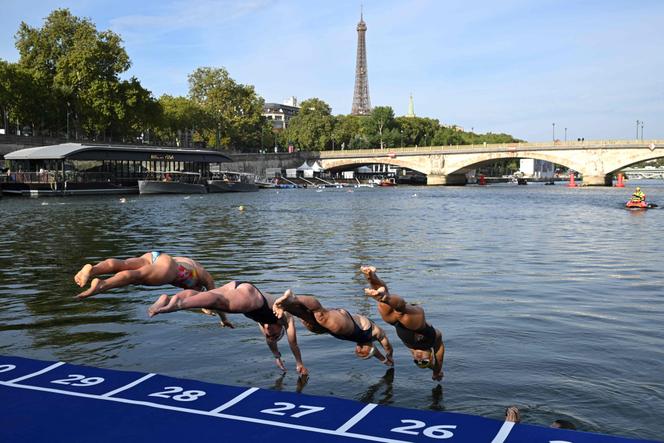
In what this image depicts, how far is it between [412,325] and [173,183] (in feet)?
240

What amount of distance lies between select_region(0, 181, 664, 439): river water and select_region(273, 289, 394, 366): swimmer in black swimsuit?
2.36 feet

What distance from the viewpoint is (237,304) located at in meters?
7.19

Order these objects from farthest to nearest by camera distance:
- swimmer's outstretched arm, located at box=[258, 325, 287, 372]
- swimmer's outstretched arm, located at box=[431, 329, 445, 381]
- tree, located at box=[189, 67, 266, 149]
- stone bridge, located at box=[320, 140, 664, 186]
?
tree, located at box=[189, 67, 266, 149]
stone bridge, located at box=[320, 140, 664, 186]
swimmer's outstretched arm, located at box=[431, 329, 445, 381]
swimmer's outstretched arm, located at box=[258, 325, 287, 372]

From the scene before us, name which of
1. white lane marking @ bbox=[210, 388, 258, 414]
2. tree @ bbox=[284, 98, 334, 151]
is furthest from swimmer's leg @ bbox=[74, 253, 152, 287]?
tree @ bbox=[284, 98, 334, 151]

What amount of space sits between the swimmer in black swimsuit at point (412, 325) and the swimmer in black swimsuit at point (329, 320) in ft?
1.15

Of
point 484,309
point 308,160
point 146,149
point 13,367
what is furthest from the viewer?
point 308,160

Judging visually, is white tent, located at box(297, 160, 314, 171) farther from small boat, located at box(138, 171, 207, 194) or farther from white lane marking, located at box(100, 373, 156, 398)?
white lane marking, located at box(100, 373, 156, 398)

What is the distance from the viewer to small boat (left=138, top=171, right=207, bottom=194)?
75688mm

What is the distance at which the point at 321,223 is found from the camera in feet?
124

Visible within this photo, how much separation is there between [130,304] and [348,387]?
724 cm

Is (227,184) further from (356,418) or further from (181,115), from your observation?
(356,418)

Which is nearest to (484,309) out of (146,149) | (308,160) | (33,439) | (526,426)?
(526,426)

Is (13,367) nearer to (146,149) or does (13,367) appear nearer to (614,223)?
(614,223)

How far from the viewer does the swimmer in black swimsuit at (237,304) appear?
6.34m
